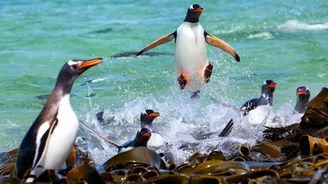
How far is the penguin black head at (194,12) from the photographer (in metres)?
8.63

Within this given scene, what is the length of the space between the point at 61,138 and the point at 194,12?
13.2 feet

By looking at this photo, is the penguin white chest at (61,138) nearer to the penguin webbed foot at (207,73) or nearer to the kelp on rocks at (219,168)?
the kelp on rocks at (219,168)

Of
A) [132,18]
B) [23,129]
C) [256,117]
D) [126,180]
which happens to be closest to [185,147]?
[256,117]

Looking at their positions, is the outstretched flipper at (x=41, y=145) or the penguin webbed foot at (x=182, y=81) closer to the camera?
the outstretched flipper at (x=41, y=145)

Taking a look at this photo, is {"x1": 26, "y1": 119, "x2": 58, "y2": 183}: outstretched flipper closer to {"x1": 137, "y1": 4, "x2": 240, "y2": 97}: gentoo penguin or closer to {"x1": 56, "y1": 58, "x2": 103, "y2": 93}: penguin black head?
{"x1": 56, "y1": 58, "x2": 103, "y2": 93}: penguin black head

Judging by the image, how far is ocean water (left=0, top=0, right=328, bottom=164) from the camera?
25.9ft

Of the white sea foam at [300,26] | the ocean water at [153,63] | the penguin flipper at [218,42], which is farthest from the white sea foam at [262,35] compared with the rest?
the penguin flipper at [218,42]

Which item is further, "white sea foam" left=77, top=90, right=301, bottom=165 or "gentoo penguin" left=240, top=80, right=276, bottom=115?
"gentoo penguin" left=240, top=80, right=276, bottom=115

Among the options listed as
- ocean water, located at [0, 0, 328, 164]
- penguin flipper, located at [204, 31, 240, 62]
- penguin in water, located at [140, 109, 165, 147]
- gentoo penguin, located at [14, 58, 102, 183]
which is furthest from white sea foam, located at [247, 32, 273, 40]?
gentoo penguin, located at [14, 58, 102, 183]

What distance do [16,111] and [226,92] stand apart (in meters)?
2.37

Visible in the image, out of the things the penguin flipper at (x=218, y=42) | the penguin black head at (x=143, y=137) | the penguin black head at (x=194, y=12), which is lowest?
the penguin black head at (x=143, y=137)

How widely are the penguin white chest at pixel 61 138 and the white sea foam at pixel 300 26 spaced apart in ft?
37.3

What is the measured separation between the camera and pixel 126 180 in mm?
4477

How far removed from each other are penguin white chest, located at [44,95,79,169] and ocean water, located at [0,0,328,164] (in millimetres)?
1180
